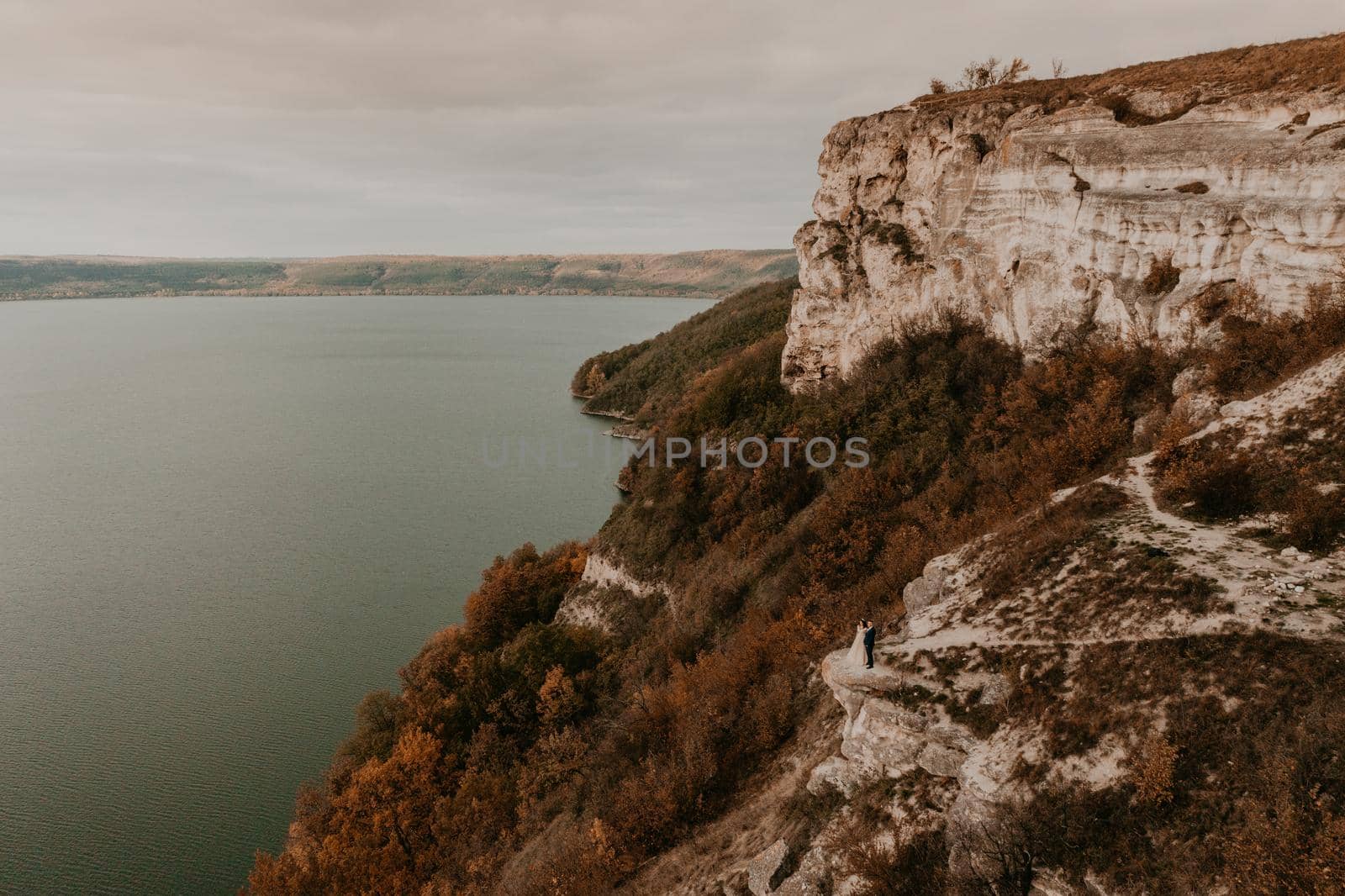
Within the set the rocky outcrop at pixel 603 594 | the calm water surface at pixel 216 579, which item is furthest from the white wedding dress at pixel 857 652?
the calm water surface at pixel 216 579

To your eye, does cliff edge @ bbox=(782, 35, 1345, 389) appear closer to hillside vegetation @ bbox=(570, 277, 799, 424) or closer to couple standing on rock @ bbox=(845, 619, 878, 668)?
couple standing on rock @ bbox=(845, 619, 878, 668)

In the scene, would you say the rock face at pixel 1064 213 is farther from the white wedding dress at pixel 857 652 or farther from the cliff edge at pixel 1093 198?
the white wedding dress at pixel 857 652

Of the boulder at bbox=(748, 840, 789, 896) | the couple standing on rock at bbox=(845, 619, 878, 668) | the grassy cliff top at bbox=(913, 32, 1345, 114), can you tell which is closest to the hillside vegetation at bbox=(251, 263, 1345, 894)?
the boulder at bbox=(748, 840, 789, 896)

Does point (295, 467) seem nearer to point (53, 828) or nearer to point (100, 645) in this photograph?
point (100, 645)

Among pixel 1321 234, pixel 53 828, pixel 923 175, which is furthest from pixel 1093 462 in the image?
pixel 53 828

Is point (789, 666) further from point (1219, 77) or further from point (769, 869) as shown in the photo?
point (1219, 77)
